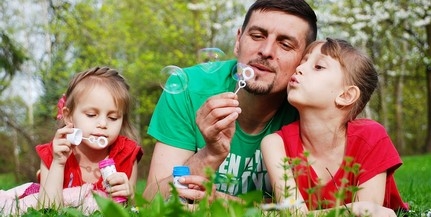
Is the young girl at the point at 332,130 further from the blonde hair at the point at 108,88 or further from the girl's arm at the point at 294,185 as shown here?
the blonde hair at the point at 108,88

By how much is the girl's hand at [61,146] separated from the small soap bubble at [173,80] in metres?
0.58

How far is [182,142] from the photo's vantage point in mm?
3545

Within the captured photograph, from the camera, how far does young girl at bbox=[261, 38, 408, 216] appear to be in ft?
9.93

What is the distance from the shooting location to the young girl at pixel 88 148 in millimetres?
3281

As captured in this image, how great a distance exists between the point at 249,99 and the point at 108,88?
0.81m

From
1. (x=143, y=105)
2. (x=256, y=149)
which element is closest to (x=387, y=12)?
(x=143, y=105)

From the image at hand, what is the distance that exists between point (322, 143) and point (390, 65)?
19.2 meters

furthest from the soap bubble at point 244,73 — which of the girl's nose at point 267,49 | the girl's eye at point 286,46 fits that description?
the girl's eye at point 286,46

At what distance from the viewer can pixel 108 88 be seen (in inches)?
141

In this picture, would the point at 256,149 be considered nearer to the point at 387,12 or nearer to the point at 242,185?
the point at 242,185

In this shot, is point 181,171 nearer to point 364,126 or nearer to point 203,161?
point 203,161

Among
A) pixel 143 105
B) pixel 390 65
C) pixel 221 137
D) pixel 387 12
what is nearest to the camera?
pixel 221 137

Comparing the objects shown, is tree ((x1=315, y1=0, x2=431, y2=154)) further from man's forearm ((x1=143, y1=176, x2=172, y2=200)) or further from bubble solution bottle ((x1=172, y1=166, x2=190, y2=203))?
bubble solution bottle ((x1=172, y1=166, x2=190, y2=203))

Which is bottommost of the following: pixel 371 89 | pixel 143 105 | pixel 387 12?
pixel 143 105
